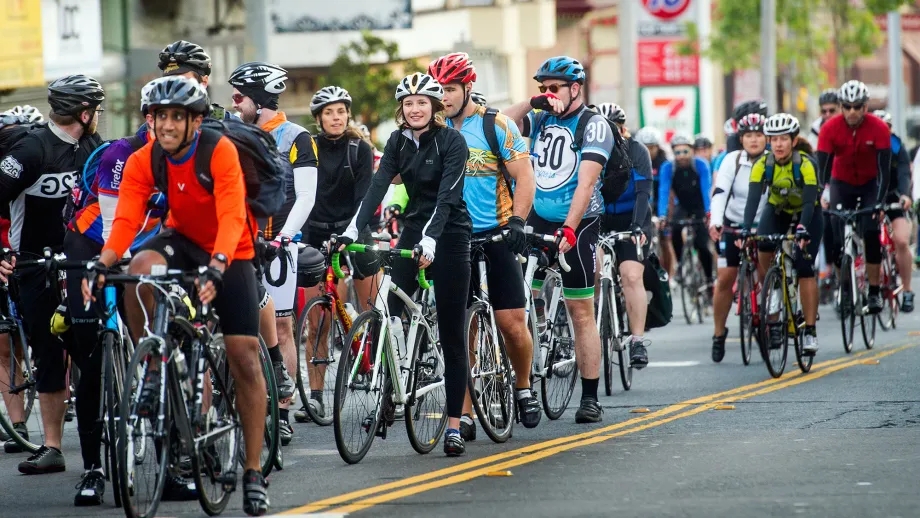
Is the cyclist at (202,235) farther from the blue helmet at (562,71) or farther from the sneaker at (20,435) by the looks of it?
the blue helmet at (562,71)

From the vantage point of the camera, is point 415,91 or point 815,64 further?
point 815,64

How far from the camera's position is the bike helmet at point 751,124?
14.4 m

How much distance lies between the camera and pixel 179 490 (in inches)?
315

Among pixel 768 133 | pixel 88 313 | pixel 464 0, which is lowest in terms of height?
pixel 88 313

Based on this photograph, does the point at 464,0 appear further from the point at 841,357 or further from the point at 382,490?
the point at 382,490

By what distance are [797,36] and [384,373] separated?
127 feet

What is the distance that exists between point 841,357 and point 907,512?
24.6 feet

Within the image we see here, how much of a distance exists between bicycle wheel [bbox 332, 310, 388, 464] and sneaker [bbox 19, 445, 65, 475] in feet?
5.04

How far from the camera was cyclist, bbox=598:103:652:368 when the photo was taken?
12930 millimetres

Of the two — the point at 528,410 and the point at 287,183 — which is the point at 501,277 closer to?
the point at 528,410

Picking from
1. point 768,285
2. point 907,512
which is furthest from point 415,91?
point 768,285

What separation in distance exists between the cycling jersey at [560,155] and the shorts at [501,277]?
1055mm

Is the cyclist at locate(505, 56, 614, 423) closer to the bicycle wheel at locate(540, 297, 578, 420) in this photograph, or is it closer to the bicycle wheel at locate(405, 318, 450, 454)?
the bicycle wheel at locate(540, 297, 578, 420)

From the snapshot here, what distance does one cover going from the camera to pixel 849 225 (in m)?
15.9
